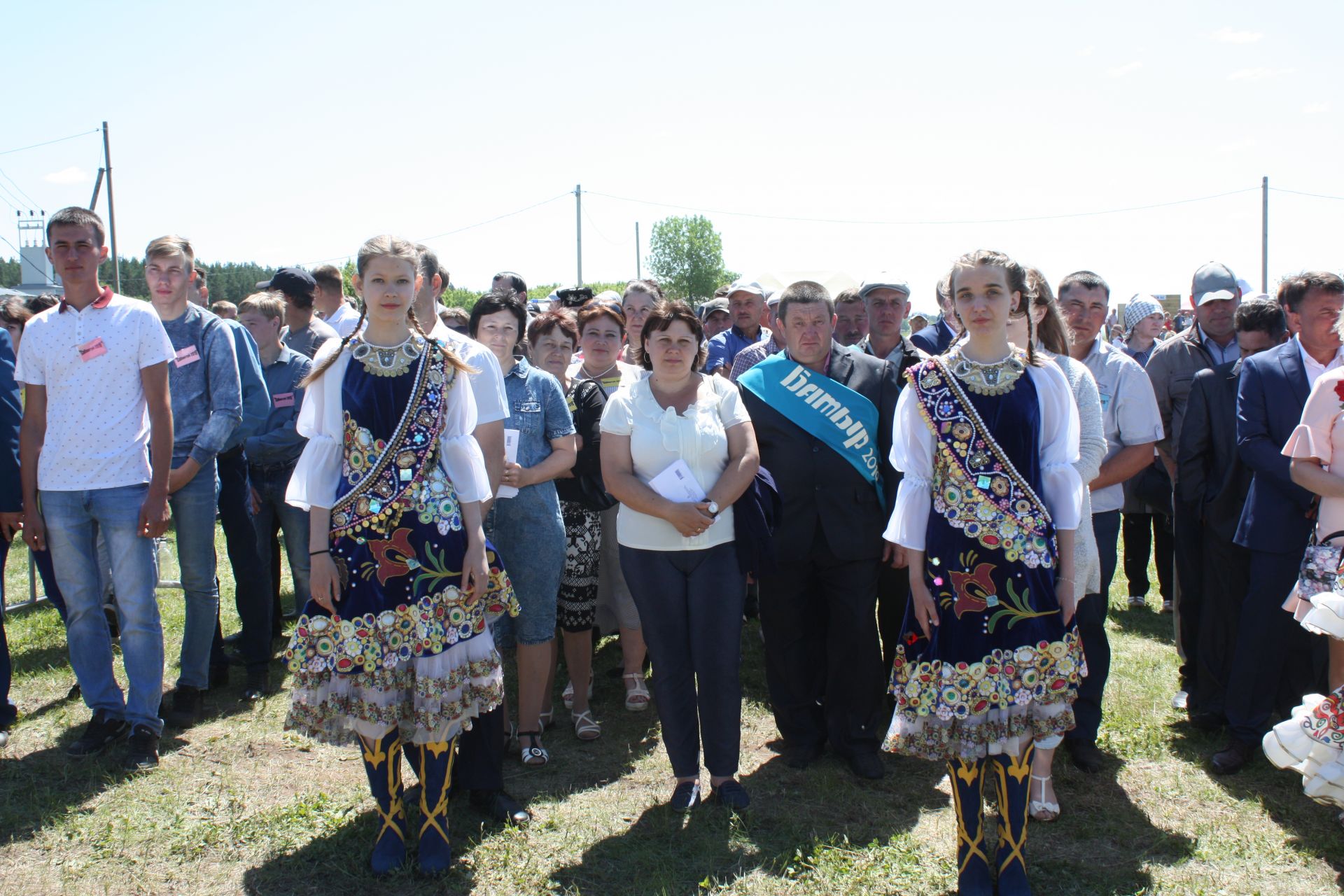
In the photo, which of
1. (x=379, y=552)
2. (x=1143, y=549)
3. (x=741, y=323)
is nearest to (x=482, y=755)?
(x=379, y=552)

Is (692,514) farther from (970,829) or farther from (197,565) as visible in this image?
(197,565)

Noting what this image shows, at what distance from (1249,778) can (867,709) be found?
5.13 feet

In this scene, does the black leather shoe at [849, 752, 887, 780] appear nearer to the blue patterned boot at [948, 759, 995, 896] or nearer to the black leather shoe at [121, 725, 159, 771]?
the blue patterned boot at [948, 759, 995, 896]

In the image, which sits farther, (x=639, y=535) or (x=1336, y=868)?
(x=639, y=535)

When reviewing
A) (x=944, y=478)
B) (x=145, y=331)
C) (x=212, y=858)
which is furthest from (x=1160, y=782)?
(x=145, y=331)

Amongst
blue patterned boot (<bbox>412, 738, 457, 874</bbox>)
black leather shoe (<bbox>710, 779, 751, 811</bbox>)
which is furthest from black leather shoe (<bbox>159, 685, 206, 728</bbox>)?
black leather shoe (<bbox>710, 779, 751, 811</bbox>)

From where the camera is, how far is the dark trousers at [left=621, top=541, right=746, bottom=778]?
12.4 feet

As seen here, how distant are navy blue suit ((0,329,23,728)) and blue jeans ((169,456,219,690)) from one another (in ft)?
2.25

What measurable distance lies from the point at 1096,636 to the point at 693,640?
5.54 feet

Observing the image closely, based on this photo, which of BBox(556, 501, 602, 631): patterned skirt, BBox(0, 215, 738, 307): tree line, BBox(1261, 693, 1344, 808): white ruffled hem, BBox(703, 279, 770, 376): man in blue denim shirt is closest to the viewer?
BBox(1261, 693, 1344, 808): white ruffled hem

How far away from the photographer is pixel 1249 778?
13.4 feet

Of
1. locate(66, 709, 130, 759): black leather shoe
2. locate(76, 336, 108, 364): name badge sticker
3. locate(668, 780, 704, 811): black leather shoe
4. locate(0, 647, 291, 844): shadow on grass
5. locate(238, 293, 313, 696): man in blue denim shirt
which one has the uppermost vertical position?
locate(76, 336, 108, 364): name badge sticker

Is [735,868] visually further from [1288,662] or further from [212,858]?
[1288,662]

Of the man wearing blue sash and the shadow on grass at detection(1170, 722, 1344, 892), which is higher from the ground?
the man wearing blue sash
